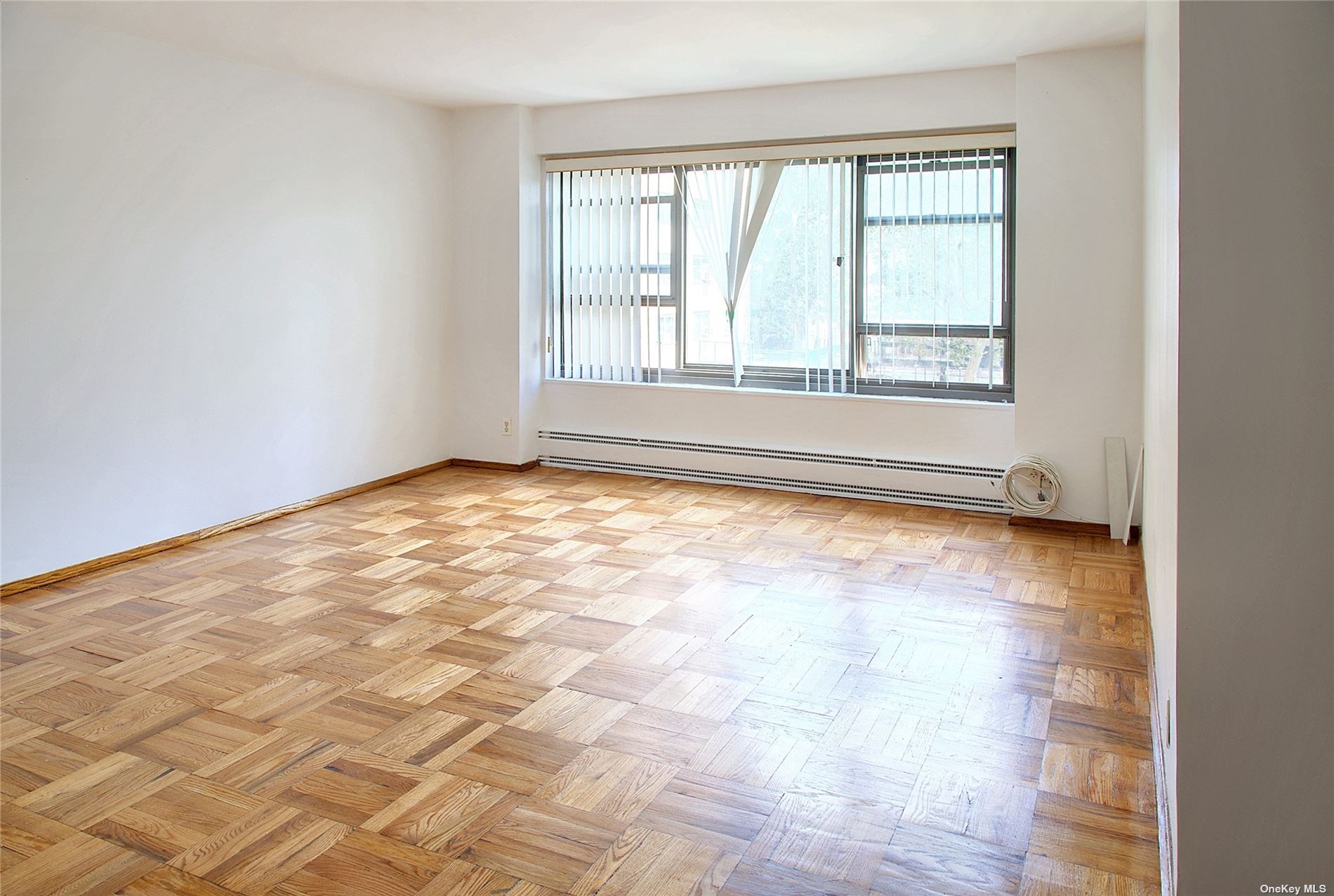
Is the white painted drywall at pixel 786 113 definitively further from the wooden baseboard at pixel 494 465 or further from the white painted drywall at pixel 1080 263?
the wooden baseboard at pixel 494 465

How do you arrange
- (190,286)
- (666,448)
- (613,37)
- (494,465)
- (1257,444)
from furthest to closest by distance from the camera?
1. (494,465)
2. (666,448)
3. (190,286)
4. (613,37)
5. (1257,444)

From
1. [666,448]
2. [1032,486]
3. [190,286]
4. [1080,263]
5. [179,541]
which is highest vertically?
[1080,263]

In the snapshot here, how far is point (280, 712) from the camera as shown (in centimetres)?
301

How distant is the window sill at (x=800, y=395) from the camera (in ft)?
18.5

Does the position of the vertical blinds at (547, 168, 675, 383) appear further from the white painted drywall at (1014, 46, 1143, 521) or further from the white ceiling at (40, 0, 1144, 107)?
the white painted drywall at (1014, 46, 1143, 521)

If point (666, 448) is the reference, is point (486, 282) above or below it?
above

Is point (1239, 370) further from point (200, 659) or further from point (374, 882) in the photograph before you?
point (200, 659)

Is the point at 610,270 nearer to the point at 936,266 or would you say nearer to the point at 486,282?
the point at 486,282

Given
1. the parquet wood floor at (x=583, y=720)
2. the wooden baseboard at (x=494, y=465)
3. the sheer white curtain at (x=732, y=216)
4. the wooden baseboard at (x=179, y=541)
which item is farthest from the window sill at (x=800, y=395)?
the wooden baseboard at (x=179, y=541)

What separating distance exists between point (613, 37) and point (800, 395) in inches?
96.5

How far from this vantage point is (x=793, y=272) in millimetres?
6125

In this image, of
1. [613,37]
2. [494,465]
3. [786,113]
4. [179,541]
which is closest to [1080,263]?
[786,113]

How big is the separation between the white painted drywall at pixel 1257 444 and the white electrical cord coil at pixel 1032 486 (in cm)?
371

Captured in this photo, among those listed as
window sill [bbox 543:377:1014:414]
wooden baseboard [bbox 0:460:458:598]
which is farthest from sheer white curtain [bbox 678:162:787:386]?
wooden baseboard [bbox 0:460:458:598]
